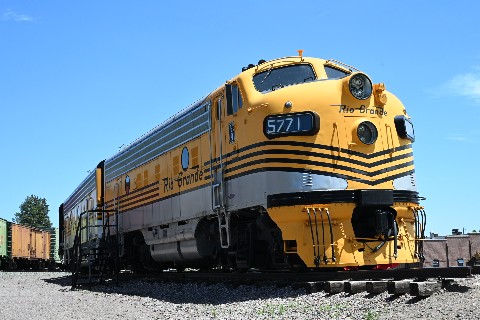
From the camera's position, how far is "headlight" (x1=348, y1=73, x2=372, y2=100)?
35.6 ft

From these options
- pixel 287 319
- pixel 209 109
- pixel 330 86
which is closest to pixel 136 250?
pixel 209 109

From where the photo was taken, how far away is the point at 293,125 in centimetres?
1037

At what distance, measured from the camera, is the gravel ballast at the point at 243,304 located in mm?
7023

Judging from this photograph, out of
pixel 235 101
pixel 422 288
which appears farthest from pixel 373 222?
pixel 235 101

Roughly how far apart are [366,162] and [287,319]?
3.93 metres

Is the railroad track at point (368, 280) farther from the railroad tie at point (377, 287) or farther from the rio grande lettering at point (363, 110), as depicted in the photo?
the rio grande lettering at point (363, 110)

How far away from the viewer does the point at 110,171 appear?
20.9m

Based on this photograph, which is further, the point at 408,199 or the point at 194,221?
the point at 194,221

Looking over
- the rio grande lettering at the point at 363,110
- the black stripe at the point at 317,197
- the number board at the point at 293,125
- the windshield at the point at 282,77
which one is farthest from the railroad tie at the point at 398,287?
the windshield at the point at 282,77

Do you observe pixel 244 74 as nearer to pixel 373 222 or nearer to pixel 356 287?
pixel 373 222

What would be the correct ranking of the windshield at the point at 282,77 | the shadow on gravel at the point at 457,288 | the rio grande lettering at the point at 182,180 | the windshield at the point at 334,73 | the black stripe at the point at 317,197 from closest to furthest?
the shadow on gravel at the point at 457,288
the black stripe at the point at 317,197
the windshield at the point at 282,77
the windshield at the point at 334,73
the rio grande lettering at the point at 182,180

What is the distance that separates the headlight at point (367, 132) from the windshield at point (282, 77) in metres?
1.31

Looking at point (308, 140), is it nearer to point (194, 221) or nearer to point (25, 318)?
point (194, 221)

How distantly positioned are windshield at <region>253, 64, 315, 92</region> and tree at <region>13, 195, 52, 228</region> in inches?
4243
